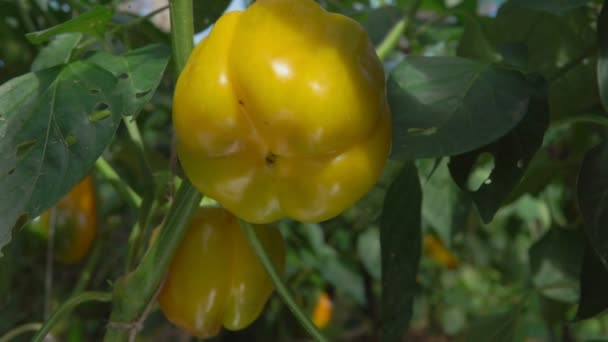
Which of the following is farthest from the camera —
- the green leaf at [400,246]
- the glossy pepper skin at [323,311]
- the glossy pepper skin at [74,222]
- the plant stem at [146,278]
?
the glossy pepper skin at [323,311]

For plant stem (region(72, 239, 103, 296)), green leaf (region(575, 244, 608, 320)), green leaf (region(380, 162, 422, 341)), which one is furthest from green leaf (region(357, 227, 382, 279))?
green leaf (region(575, 244, 608, 320))

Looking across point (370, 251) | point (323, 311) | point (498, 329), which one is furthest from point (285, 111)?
point (323, 311)

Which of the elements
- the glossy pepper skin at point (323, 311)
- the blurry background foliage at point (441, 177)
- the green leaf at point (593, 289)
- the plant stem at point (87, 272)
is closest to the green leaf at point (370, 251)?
the blurry background foliage at point (441, 177)

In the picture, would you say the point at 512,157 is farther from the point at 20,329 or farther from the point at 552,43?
the point at 20,329

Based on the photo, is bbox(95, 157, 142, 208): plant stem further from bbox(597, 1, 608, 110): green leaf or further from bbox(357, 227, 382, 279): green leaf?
bbox(357, 227, 382, 279): green leaf

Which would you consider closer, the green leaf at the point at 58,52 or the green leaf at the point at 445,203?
the green leaf at the point at 58,52

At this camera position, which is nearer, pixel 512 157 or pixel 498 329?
pixel 512 157

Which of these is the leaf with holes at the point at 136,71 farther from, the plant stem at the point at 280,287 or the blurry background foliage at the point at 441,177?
the plant stem at the point at 280,287
